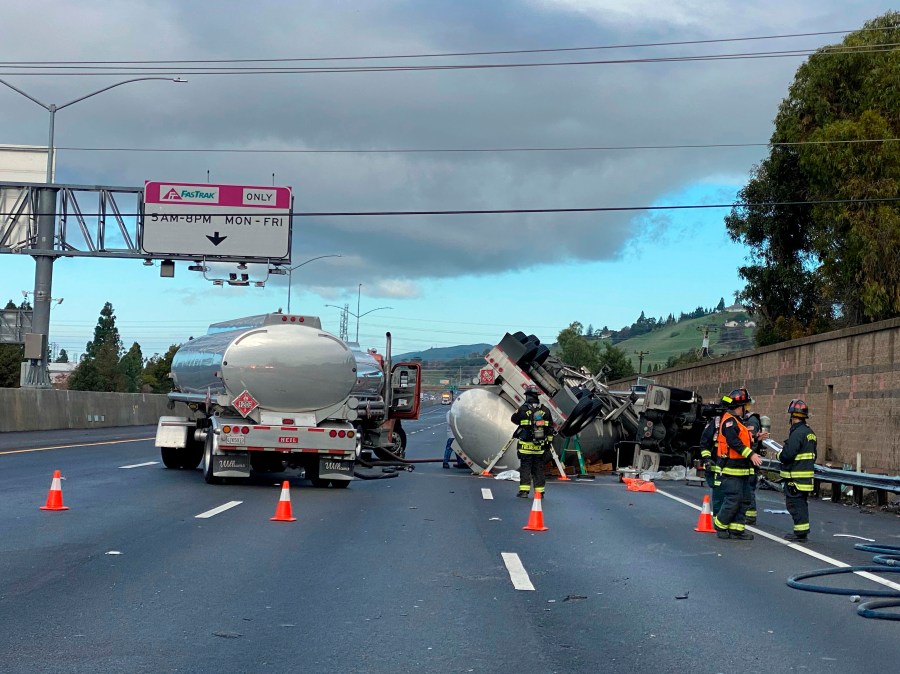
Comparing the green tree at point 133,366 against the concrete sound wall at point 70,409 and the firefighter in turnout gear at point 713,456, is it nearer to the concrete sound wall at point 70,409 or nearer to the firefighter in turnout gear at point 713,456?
the concrete sound wall at point 70,409

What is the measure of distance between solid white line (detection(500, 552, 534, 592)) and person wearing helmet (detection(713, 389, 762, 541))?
324 cm

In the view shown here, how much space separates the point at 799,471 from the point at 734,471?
789 mm

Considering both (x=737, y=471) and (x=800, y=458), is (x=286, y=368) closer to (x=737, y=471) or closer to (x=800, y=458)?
(x=737, y=471)

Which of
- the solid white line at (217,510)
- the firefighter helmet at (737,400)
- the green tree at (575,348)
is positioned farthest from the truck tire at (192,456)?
the green tree at (575,348)

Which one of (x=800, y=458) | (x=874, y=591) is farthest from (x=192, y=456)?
(x=874, y=591)

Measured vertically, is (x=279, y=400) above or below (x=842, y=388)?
below

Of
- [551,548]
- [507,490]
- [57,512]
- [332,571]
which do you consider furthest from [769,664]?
[507,490]

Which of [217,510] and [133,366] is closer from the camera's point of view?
[217,510]

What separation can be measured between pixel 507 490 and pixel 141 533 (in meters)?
9.72

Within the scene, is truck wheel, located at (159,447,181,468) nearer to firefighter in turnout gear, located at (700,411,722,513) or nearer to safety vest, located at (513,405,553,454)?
safety vest, located at (513,405,553,454)

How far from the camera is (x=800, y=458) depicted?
13703 millimetres

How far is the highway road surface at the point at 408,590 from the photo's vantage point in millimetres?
7020

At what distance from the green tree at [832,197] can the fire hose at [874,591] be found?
20.6m

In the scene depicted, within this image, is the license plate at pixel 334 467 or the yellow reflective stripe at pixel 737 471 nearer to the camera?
the yellow reflective stripe at pixel 737 471
